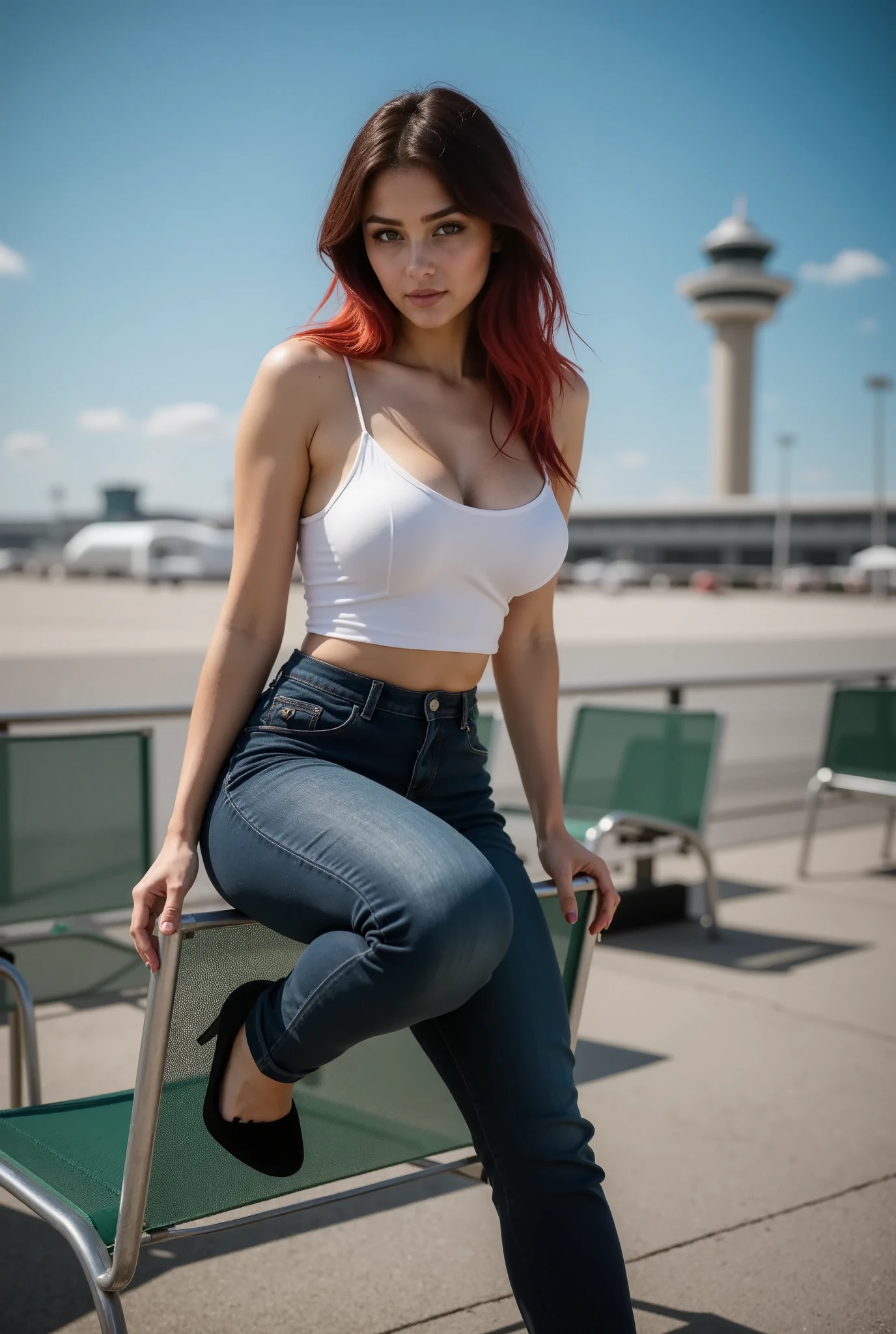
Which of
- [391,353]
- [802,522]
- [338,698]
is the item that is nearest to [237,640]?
[338,698]

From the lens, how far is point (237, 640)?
2.09 m

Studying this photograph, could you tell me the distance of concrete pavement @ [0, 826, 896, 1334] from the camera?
2721mm

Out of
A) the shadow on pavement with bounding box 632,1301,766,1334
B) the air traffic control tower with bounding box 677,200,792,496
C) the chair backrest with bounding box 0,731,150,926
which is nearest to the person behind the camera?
the shadow on pavement with bounding box 632,1301,766,1334

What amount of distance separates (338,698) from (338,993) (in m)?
0.50

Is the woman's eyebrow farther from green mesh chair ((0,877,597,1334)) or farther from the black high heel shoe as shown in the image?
the black high heel shoe

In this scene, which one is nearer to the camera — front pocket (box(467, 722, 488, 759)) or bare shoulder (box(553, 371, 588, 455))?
front pocket (box(467, 722, 488, 759))

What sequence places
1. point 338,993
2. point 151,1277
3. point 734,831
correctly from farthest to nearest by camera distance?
point 734,831 < point 151,1277 < point 338,993

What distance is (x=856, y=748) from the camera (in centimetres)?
711

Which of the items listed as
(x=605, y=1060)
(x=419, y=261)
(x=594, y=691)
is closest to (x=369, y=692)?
(x=419, y=261)

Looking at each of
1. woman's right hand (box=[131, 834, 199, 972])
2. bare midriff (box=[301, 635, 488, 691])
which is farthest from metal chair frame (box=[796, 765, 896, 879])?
woman's right hand (box=[131, 834, 199, 972])

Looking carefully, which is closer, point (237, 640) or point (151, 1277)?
point (237, 640)

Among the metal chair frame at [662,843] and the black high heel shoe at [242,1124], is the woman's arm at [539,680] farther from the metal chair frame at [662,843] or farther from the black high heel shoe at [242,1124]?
the metal chair frame at [662,843]

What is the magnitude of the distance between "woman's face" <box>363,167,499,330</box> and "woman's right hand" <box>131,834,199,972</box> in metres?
1.00

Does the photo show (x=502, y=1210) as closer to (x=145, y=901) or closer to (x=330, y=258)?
(x=145, y=901)
